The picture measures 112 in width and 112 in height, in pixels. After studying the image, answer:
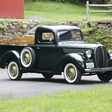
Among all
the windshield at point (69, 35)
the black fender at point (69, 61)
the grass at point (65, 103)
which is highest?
the windshield at point (69, 35)

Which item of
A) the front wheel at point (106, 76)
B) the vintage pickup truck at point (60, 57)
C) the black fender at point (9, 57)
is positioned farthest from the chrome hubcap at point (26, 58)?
the front wheel at point (106, 76)

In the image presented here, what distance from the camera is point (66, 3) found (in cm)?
5041

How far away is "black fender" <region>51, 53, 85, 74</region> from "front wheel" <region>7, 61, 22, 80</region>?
1.69 m

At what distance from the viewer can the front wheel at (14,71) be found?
13029 mm

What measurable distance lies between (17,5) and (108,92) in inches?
777

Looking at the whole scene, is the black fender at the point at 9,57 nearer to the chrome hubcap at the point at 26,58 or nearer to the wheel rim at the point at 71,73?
the chrome hubcap at the point at 26,58

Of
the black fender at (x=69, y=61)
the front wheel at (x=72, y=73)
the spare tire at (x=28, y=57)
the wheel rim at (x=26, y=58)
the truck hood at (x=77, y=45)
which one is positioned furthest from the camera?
the wheel rim at (x=26, y=58)

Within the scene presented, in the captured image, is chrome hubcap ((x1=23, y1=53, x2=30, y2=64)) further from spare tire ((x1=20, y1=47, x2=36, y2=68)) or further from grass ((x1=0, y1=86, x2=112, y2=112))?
grass ((x1=0, y1=86, x2=112, y2=112))

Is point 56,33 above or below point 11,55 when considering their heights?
above

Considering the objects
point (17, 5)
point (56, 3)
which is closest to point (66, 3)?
point (56, 3)

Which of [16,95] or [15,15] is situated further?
[15,15]

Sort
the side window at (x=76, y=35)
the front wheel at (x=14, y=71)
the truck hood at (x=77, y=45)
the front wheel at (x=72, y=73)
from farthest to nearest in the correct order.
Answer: the front wheel at (x=14, y=71) < the side window at (x=76, y=35) < the truck hood at (x=77, y=45) < the front wheel at (x=72, y=73)

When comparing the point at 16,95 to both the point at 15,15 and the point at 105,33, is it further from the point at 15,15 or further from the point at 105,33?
the point at 15,15

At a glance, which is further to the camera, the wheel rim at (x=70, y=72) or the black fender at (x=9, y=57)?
the black fender at (x=9, y=57)
